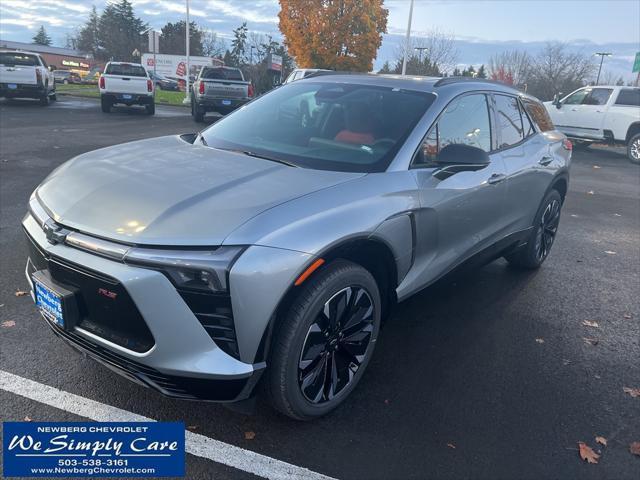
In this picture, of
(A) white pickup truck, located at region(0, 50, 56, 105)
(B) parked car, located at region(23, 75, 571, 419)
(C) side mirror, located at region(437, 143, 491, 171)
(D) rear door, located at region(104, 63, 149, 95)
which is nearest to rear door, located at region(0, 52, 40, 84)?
(A) white pickup truck, located at region(0, 50, 56, 105)

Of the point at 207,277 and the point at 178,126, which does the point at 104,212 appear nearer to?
the point at 207,277

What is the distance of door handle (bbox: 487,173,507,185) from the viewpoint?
395 cm

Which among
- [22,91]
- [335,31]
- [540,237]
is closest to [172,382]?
[540,237]

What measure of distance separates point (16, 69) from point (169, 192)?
1938 centimetres

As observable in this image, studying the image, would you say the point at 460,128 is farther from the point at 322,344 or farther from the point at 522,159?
the point at 322,344

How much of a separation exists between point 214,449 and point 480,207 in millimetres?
2416

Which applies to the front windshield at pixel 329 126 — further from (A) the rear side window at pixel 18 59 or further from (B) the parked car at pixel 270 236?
(A) the rear side window at pixel 18 59

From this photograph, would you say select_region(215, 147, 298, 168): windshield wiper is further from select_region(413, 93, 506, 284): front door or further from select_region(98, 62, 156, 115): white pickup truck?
select_region(98, 62, 156, 115): white pickup truck

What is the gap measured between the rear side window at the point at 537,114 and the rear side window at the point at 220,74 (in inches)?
Result: 587

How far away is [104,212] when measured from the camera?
2.50m

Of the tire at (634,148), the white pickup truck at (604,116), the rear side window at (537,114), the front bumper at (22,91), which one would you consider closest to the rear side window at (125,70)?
the front bumper at (22,91)

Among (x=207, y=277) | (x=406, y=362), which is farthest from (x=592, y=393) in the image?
(x=207, y=277)

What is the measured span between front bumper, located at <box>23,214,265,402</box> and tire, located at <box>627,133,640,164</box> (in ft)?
55.1

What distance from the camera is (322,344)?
2.74 m
